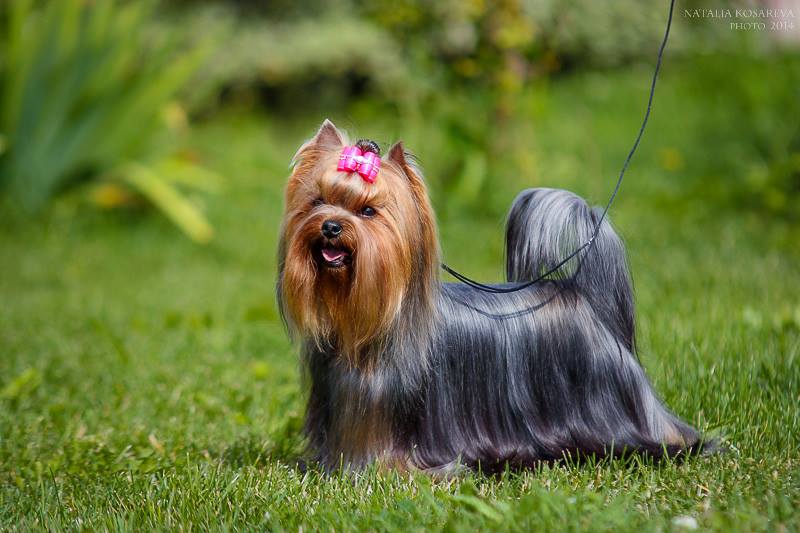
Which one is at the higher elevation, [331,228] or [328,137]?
[328,137]

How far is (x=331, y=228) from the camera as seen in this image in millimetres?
3223

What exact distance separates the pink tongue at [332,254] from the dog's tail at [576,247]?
82 centimetres

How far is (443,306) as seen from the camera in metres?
3.53

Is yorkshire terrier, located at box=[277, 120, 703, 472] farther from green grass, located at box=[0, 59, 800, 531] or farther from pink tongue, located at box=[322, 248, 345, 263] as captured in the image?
green grass, located at box=[0, 59, 800, 531]

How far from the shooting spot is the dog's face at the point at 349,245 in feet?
10.7

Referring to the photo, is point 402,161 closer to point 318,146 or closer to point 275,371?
point 318,146

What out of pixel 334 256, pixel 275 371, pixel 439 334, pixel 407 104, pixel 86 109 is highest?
pixel 407 104

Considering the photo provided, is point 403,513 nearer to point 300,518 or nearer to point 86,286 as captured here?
point 300,518

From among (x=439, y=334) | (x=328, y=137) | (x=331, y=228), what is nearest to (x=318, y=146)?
(x=328, y=137)

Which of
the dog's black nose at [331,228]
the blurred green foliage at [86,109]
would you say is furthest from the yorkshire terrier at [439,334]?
the blurred green foliage at [86,109]

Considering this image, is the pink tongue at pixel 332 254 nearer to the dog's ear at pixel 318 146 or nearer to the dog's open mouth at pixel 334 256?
the dog's open mouth at pixel 334 256

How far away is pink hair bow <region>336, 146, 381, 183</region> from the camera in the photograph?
10.7 ft

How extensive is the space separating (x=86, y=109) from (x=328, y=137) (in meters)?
6.97

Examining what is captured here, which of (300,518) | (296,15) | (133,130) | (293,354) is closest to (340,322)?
(300,518)
